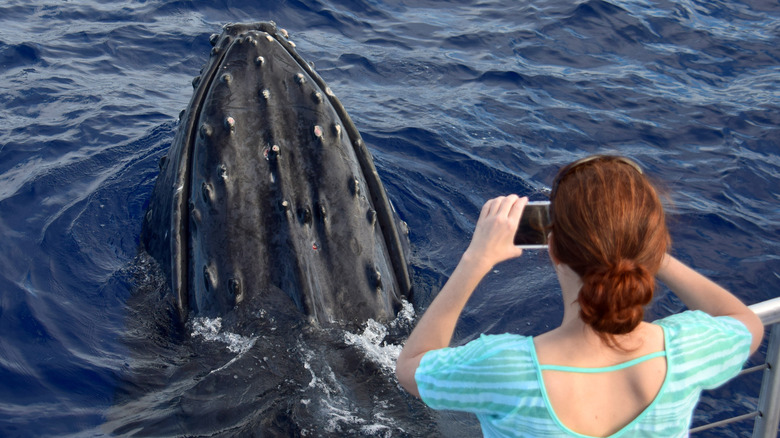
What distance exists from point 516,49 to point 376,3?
11.0 feet

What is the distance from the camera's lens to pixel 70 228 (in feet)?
22.3

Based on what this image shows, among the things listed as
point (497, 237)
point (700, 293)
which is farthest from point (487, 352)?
point (700, 293)

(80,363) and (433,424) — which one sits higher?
(433,424)

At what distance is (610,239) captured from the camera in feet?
6.71

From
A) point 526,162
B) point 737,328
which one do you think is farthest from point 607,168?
point 526,162

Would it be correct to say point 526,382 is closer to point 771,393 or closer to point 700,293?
point 700,293

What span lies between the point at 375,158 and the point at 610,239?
6.68m

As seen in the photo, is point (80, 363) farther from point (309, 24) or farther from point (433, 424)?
point (309, 24)

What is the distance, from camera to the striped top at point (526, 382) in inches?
86.7

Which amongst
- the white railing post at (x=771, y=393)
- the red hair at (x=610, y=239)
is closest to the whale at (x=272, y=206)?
the white railing post at (x=771, y=393)

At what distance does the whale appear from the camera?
4.06m

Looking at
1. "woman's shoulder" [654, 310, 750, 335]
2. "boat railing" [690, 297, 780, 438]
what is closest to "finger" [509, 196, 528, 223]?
"woman's shoulder" [654, 310, 750, 335]

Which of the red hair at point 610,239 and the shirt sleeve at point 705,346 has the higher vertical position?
the red hair at point 610,239

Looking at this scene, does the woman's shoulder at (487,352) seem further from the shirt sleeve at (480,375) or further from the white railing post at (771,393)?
the white railing post at (771,393)
